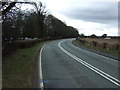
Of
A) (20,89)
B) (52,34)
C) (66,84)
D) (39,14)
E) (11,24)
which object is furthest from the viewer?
(52,34)

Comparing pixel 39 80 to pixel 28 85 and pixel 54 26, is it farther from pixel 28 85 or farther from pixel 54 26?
pixel 54 26

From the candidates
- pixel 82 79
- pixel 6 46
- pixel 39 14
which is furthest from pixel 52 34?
pixel 82 79

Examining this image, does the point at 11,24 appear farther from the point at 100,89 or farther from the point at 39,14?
the point at 39,14

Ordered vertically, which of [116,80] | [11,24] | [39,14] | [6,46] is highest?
[39,14]

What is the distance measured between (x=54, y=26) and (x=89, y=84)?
91.2 m

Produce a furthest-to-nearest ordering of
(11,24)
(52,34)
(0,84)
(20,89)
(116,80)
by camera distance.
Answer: (52,34) → (11,24) → (116,80) → (0,84) → (20,89)

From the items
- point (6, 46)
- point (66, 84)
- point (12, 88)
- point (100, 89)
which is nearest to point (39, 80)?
point (66, 84)

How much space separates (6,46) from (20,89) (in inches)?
488

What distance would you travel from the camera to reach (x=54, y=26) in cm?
10138

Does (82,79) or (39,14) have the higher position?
(39,14)

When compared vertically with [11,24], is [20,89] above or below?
below

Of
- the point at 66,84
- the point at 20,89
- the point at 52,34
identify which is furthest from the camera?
the point at 52,34

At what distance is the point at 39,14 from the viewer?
8269cm

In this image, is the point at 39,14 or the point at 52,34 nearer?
the point at 39,14
